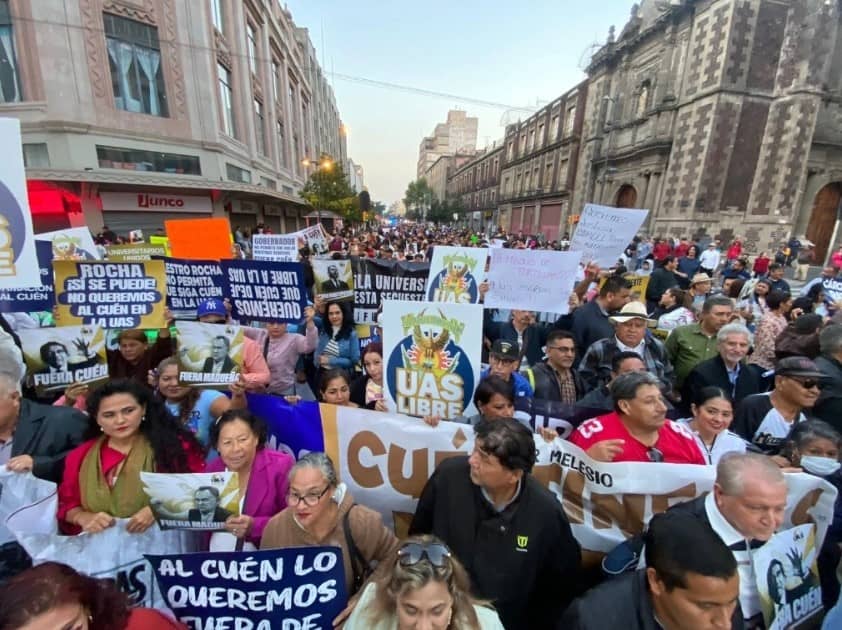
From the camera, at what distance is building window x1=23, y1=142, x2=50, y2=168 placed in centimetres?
1376

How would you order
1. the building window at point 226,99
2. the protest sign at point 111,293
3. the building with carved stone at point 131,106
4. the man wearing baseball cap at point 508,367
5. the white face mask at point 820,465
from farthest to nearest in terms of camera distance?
the building window at point 226,99
the building with carved stone at point 131,106
the protest sign at point 111,293
the man wearing baseball cap at point 508,367
the white face mask at point 820,465

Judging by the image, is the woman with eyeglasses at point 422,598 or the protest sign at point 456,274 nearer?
the woman with eyeglasses at point 422,598

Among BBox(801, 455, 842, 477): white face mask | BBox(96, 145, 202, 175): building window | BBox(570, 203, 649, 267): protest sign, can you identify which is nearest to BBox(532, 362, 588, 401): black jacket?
BBox(801, 455, 842, 477): white face mask

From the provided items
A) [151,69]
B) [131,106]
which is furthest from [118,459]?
[151,69]

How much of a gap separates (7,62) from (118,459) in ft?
63.1

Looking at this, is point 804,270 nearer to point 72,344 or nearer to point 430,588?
point 430,588

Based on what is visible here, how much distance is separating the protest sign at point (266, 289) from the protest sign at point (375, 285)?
1.04 m

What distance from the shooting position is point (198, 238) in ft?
19.8

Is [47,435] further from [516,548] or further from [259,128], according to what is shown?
[259,128]

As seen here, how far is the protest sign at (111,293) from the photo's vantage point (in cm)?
359

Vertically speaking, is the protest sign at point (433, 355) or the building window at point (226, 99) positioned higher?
the building window at point (226, 99)

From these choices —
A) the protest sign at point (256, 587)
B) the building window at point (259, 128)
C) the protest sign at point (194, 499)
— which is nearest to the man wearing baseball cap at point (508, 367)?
the protest sign at point (256, 587)

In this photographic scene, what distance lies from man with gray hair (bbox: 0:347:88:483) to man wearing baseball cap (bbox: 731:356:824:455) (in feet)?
14.2

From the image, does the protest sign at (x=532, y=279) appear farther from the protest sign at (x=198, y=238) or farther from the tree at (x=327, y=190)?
the tree at (x=327, y=190)
